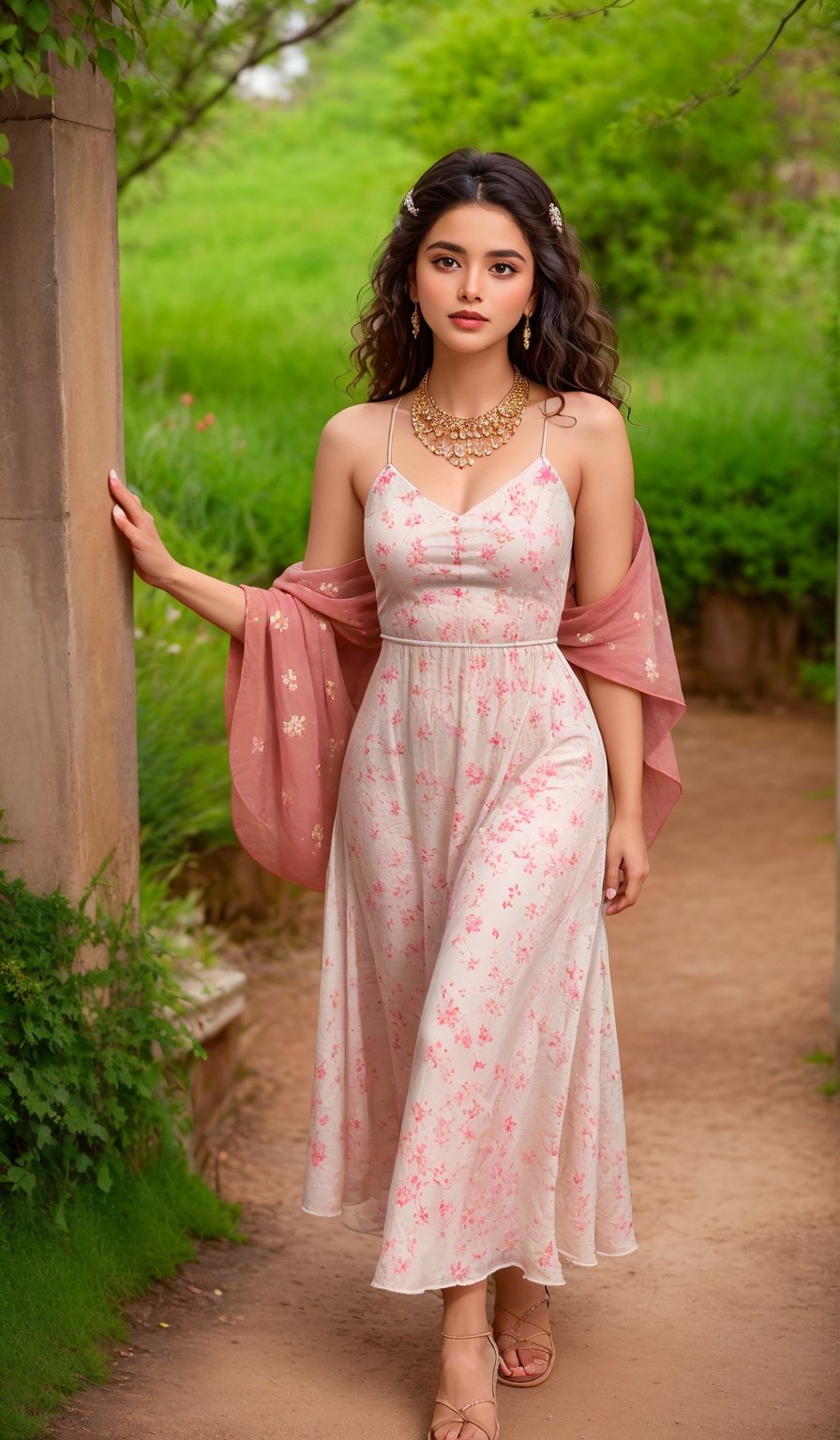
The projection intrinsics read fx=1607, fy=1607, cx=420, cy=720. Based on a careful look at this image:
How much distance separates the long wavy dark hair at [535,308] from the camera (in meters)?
2.85

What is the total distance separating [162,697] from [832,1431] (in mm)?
3221

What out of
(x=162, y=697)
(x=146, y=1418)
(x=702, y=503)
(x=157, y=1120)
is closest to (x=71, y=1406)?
(x=146, y=1418)

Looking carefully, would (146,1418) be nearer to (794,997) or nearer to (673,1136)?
(673,1136)

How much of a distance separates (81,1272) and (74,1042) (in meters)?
0.44

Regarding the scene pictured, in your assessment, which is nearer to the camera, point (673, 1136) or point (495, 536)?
point (495, 536)

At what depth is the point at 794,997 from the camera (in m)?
5.46

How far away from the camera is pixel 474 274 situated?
111 inches

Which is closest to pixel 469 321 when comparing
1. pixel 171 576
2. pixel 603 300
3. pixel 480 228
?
pixel 480 228

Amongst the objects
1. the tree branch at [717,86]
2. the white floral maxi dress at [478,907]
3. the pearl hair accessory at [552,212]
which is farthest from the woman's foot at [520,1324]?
the tree branch at [717,86]

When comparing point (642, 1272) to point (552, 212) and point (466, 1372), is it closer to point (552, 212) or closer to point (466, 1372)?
point (466, 1372)

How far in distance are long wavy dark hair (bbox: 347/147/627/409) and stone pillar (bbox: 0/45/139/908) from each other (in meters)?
0.53

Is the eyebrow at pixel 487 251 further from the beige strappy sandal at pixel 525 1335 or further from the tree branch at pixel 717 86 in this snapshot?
the beige strappy sandal at pixel 525 1335

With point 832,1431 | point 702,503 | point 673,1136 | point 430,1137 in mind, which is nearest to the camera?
point 430,1137

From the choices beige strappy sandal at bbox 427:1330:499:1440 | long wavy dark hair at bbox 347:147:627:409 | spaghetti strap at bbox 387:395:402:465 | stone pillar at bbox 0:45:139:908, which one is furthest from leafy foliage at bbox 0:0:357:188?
beige strappy sandal at bbox 427:1330:499:1440
